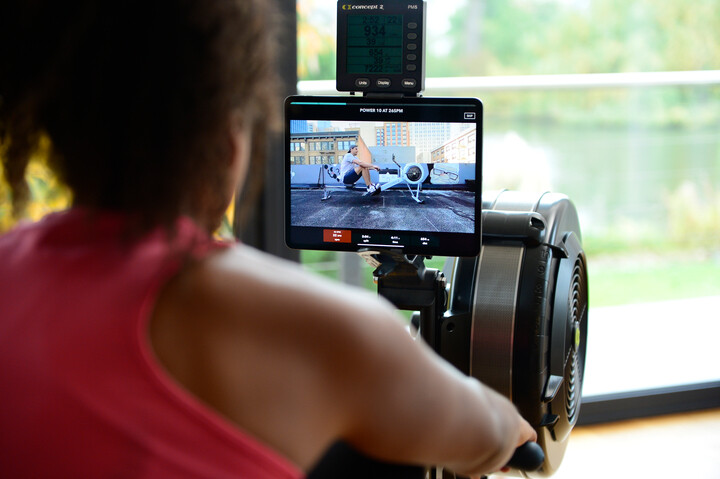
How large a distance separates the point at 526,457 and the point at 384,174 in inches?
26.9

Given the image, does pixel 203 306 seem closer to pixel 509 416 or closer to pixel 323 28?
pixel 509 416

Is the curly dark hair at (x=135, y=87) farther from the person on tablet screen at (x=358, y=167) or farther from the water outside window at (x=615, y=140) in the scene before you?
the water outside window at (x=615, y=140)

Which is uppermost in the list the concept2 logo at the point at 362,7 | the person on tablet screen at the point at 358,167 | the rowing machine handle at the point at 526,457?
the concept2 logo at the point at 362,7

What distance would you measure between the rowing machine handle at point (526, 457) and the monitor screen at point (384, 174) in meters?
0.50

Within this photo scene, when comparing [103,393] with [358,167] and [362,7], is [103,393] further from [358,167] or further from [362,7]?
[362,7]

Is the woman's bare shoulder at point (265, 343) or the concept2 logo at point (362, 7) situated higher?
the concept2 logo at point (362, 7)

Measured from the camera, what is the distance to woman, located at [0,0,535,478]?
2.06ft

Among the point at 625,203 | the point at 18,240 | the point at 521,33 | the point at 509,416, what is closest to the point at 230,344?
the point at 18,240

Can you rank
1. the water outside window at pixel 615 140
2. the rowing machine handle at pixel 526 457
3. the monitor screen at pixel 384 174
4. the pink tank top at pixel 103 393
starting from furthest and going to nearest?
the water outside window at pixel 615 140 → the monitor screen at pixel 384 174 → the rowing machine handle at pixel 526 457 → the pink tank top at pixel 103 393

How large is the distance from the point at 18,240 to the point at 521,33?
7.47ft

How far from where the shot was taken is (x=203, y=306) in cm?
64

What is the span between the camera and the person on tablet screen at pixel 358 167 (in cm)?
163

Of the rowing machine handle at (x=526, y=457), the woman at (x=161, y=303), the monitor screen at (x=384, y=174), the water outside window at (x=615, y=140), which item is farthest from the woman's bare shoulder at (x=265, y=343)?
the water outside window at (x=615, y=140)

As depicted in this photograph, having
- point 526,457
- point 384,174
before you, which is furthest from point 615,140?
point 526,457
